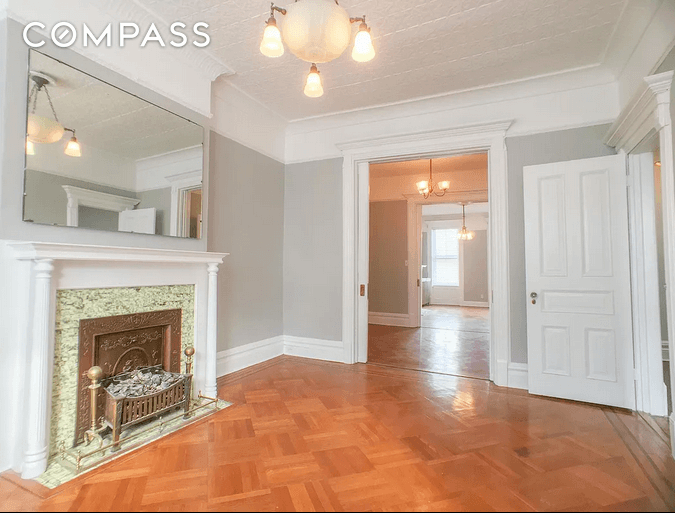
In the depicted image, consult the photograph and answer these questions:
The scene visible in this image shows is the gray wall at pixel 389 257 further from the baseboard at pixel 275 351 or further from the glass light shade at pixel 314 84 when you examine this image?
the glass light shade at pixel 314 84

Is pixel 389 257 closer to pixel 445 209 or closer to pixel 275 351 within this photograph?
pixel 275 351

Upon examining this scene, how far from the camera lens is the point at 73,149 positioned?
219cm

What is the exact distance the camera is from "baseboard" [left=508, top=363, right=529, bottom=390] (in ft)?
10.8

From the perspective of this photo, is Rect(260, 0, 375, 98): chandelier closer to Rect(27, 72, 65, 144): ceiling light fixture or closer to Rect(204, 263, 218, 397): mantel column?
Rect(27, 72, 65, 144): ceiling light fixture

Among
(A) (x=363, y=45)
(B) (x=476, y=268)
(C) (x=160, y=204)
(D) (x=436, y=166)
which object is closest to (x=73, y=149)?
(C) (x=160, y=204)

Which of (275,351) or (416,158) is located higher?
(416,158)

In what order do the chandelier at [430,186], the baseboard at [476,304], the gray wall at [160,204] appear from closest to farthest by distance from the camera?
the gray wall at [160,204] → the chandelier at [430,186] → the baseboard at [476,304]

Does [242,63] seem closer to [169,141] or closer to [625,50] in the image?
[169,141]

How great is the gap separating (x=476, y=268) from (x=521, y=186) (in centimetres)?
723

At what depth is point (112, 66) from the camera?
2.41 m

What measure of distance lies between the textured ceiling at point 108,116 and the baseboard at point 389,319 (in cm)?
485

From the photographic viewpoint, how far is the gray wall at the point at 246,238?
351 centimetres

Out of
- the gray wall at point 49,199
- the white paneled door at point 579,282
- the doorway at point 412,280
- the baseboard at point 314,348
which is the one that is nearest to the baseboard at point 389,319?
the doorway at point 412,280

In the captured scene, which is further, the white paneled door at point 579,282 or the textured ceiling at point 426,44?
the white paneled door at point 579,282
